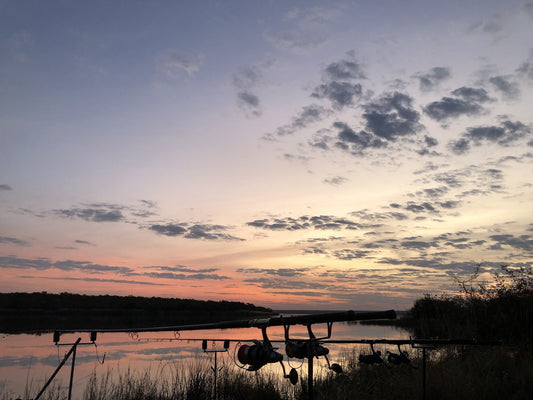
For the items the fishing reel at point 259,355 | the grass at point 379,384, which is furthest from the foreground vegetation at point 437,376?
the fishing reel at point 259,355

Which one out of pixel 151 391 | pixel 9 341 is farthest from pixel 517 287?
pixel 9 341

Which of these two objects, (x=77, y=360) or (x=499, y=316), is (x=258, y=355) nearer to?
(x=499, y=316)

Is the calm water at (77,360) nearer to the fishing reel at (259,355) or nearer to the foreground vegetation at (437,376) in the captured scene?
the foreground vegetation at (437,376)

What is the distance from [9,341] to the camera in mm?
33000

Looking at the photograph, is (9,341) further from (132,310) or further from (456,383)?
(132,310)

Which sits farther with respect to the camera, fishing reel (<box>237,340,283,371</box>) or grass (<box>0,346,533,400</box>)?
grass (<box>0,346,533,400</box>)

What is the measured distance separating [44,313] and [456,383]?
7068 centimetres

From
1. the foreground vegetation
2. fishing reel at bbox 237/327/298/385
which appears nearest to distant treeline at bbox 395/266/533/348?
the foreground vegetation

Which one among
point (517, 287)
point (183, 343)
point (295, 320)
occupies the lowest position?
point (183, 343)

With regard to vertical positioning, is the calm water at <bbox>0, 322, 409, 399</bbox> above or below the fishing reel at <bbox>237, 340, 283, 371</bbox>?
below

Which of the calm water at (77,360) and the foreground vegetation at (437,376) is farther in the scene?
the calm water at (77,360)

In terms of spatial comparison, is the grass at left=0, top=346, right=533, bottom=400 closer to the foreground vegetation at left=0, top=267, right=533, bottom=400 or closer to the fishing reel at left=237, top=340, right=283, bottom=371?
the foreground vegetation at left=0, top=267, right=533, bottom=400

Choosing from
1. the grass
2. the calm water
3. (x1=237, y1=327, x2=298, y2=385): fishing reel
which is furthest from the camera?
the calm water

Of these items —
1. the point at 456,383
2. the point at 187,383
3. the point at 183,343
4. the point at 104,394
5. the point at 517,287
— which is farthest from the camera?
the point at 183,343
